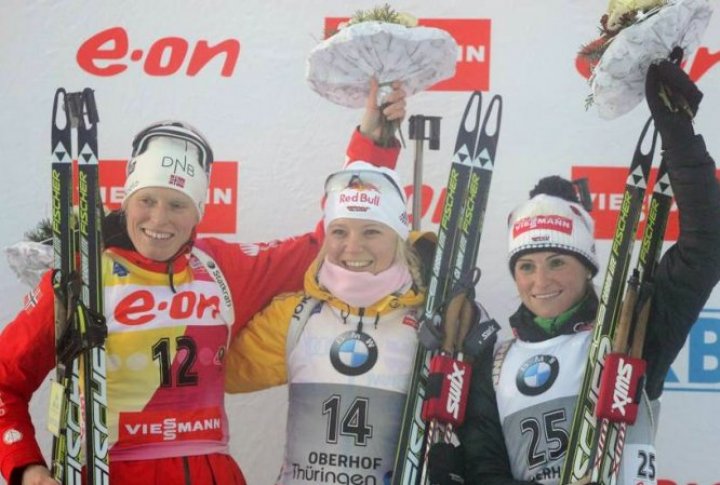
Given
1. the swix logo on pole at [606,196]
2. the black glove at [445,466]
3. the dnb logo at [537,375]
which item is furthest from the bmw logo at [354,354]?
the swix logo on pole at [606,196]

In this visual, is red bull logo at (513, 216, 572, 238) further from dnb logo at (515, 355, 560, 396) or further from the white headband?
the white headband

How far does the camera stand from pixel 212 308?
2771 millimetres

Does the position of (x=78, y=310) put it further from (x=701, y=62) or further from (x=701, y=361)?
(x=701, y=62)

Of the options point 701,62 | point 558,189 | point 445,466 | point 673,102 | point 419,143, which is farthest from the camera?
point 701,62

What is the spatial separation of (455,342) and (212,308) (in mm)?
610

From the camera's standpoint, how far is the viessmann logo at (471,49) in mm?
3176

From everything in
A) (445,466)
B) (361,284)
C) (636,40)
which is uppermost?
(636,40)

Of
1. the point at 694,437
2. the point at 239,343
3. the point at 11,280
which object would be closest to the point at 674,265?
the point at 694,437

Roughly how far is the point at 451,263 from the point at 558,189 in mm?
Result: 323

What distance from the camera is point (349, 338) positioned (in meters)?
2.76

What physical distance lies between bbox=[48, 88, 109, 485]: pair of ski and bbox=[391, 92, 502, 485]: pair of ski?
2.41ft

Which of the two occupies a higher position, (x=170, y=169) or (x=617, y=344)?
(x=170, y=169)

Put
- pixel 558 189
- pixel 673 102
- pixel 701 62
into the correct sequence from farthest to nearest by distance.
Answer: pixel 701 62 < pixel 558 189 < pixel 673 102

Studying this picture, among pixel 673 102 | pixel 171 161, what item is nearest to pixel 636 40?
pixel 673 102
